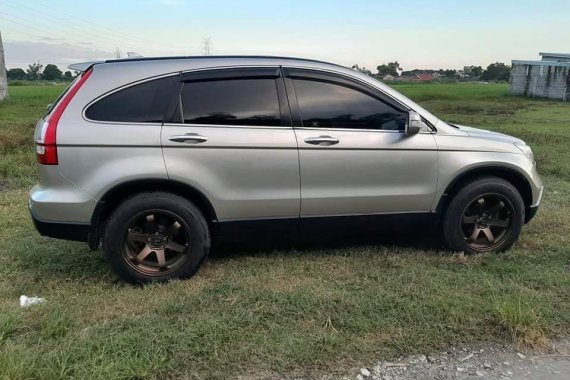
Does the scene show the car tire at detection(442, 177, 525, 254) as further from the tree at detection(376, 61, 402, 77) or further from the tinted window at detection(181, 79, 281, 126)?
the tree at detection(376, 61, 402, 77)

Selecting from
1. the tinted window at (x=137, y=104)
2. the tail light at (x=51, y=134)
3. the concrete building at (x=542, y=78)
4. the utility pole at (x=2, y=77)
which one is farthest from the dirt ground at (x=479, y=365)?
the concrete building at (x=542, y=78)

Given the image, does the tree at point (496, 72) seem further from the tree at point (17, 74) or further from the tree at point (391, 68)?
the tree at point (17, 74)

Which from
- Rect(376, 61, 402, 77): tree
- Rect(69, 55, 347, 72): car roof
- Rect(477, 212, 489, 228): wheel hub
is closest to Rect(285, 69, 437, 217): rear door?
Rect(69, 55, 347, 72): car roof

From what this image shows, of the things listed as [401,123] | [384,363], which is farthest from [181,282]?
[401,123]

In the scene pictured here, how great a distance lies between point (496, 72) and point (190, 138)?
8850 cm

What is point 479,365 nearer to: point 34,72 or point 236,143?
point 236,143

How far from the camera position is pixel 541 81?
39.9m

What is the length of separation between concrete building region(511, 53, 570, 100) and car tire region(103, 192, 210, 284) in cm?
3988

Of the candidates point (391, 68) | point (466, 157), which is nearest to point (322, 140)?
point (466, 157)

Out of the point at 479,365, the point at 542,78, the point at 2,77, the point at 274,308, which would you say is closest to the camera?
the point at 479,365

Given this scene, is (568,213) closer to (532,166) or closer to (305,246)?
(532,166)

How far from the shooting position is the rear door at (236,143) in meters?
3.93

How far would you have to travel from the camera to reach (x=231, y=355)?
300 centimetres

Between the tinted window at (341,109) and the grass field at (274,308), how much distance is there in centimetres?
117
